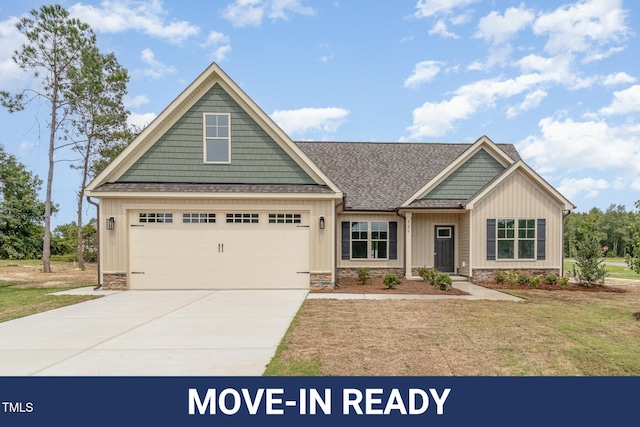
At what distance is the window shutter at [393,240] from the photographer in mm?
16250

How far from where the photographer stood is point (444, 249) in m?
16.4

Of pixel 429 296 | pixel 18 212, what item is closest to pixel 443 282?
pixel 429 296

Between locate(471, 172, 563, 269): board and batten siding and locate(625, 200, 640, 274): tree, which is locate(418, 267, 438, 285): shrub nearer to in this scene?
locate(471, 172, 563, 269): board and batten siding

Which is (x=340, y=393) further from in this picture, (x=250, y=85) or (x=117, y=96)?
(x=117, y=96)

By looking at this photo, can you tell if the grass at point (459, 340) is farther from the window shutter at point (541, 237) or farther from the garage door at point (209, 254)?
the window shutter at point (541, 237)

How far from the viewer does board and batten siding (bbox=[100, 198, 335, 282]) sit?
12391 mm

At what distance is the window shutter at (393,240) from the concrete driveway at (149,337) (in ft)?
22.0

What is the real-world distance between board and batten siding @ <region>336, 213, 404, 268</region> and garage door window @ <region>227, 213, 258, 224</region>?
14.6 feet

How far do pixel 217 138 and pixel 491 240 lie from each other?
10480 millimetres

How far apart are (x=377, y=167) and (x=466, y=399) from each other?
1495 centimetres

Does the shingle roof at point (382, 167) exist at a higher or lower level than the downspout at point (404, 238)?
higher

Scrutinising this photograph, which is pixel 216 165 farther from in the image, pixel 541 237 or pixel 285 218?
pixel 541 237

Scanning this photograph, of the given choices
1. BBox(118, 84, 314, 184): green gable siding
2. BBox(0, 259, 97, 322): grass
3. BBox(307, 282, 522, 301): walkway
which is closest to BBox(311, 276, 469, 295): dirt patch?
BBox(307, 282, 522, 301): walkway

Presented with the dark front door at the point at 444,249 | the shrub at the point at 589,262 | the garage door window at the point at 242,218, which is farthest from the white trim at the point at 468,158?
the garage door window at the point at 242,218
